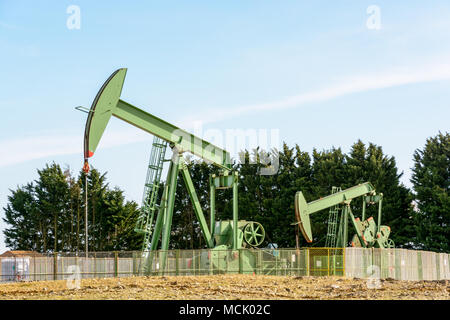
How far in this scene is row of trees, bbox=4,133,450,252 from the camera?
158 ft

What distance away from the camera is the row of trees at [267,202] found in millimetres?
48281

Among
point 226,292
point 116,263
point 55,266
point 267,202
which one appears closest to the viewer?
point 226,292

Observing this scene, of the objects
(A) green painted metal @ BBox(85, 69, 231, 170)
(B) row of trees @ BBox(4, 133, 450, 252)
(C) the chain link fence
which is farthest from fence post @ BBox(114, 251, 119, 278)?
(B) row of trees @ BBox(4, 133, 450, 252)

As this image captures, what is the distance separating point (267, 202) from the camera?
52.1m

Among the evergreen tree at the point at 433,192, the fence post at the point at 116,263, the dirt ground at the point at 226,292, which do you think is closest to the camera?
the dirt ground at the point at 226,292

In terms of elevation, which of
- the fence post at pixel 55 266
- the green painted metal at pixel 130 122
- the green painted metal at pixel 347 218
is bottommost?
the fence post at pixel 55 266

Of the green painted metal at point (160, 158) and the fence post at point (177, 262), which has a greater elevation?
the green painted metal at point (160, 158)

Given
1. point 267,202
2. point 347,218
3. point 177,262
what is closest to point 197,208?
point 177,262

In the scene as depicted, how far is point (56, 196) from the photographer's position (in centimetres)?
5491

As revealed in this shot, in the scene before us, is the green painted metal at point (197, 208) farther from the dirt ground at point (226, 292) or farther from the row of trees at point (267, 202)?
the row of trees at point (267, 202)

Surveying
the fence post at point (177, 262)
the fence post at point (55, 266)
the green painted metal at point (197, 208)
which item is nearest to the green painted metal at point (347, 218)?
the green painted metal at point (197, 208)

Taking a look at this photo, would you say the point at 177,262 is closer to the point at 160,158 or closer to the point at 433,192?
the point at 160,158

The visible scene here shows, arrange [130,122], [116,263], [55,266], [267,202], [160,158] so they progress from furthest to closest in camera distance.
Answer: [267,202]
[55,266]
[116,263]
[160,158]
[130,122]

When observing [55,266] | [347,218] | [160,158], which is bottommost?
[55,266]
